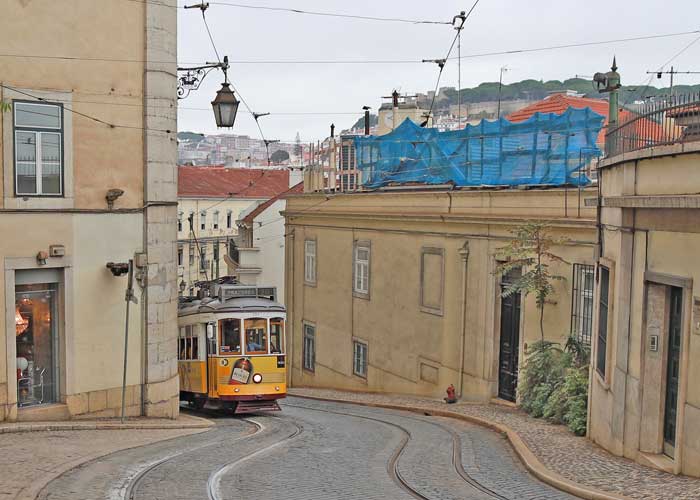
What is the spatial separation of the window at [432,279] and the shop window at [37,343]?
35.5 ft

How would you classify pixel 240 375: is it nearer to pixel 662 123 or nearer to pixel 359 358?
pixel 359 358

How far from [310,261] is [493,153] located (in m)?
9.49

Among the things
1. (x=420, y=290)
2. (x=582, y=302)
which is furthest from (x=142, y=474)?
(x=420, y=290)

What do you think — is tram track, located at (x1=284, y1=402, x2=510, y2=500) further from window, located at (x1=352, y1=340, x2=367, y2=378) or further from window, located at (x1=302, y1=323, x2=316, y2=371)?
window, located at (x1=302, y1=323, x2=316, y2=371)

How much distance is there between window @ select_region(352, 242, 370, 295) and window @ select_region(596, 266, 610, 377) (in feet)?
45.0

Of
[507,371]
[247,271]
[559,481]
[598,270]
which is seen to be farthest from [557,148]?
[247,271]

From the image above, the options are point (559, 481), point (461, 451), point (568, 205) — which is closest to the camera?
point (559, 481)

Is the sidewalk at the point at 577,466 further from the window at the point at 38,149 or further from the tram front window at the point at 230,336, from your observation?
the window at the point at 38,149

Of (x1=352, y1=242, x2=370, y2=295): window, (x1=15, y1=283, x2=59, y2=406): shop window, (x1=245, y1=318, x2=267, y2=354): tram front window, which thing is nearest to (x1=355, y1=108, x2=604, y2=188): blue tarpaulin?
(x1=352, y1=242, x2=370, y2=295): window

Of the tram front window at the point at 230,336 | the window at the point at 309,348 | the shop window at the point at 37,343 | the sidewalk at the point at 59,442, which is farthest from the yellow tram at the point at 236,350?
the window at the point at 309,348

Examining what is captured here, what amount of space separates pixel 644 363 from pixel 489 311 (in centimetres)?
1057

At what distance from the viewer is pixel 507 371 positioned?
21422mm

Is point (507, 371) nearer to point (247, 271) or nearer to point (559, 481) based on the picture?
point (559, 481)

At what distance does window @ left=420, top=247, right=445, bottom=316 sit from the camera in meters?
23.7
